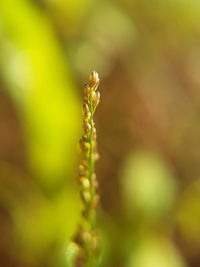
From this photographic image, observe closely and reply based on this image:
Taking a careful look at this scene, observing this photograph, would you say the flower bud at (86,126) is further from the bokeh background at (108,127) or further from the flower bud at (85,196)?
the bokeh background at (108,127)

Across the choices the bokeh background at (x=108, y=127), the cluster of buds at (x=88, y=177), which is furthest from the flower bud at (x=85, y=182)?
the bokeh background at (x=108, y=127)

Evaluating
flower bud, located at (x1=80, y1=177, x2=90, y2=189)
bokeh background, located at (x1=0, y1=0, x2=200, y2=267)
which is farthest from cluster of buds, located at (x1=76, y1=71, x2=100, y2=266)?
bokeh background, located at (x1=0, y1=0, x2=200, y2=267)

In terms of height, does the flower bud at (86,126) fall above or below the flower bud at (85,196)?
above

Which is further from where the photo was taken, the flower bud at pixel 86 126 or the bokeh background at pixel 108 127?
the bokeh background at pixel 108 127

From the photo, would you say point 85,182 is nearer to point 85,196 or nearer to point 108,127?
point 85,196

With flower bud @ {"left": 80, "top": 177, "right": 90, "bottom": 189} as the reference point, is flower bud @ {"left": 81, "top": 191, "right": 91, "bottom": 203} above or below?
below

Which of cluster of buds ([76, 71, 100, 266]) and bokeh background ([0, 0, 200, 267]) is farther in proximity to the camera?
bokeh background ([0, 0, 200, 267])

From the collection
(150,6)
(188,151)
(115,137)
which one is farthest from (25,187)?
(150,6)

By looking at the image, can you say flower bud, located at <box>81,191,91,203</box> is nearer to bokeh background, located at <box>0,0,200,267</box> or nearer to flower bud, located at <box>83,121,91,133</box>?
flower bud, located at <box>83,121,91,133</box>

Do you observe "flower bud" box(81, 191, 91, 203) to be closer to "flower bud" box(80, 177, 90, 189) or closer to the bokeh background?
"flower bud" box(80, 177, 90, 189)
